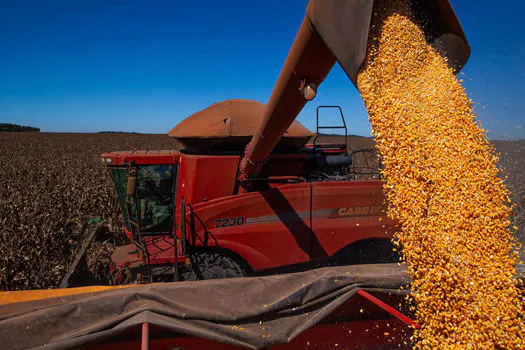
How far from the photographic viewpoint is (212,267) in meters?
3.96

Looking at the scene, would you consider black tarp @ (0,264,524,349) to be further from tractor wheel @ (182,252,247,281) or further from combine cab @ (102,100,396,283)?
tractor wheel @ (182,252,247,281)

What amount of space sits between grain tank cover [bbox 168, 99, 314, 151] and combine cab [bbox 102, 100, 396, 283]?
97mm

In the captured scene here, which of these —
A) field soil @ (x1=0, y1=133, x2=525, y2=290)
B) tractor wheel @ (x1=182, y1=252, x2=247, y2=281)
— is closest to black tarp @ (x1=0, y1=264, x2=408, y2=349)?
field soil @ (x1=0, y1=133, x2=525, y2=290)

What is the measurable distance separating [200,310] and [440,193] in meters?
1.67

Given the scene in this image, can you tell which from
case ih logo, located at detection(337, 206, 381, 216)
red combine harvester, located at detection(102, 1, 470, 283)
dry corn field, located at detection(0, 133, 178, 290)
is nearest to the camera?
red combine harvester, located at detection(102, 1, 470, 283)

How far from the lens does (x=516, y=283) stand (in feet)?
6.43

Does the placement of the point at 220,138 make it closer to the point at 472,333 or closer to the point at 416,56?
the point at 416,56

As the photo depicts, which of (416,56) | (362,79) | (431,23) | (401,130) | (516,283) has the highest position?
(431,23)

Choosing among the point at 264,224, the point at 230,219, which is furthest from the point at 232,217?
the point at 264,224

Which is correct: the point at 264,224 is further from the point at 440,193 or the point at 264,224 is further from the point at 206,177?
the point at 440,193

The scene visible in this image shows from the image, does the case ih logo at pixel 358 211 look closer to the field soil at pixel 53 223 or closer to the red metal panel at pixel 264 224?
the red metal panel at pixel 264 224

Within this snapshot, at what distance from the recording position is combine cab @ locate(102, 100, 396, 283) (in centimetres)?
383

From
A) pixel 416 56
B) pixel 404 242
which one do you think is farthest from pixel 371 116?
pixel 404 242

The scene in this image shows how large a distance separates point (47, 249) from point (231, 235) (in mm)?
4672
